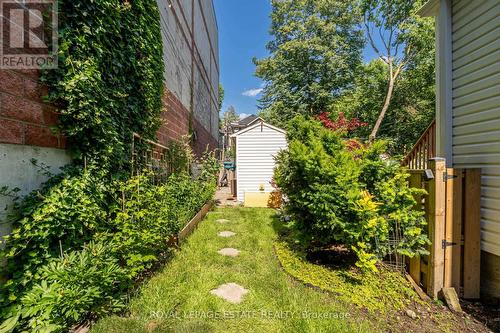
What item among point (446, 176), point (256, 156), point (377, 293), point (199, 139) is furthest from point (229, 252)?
point (199, 139)

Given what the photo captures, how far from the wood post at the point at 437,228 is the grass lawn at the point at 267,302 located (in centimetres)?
29

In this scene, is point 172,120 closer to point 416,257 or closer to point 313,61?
point 416,257

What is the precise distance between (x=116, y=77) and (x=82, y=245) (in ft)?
6.02

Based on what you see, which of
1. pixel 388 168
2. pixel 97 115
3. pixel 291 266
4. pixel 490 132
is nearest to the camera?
pixel 97 115

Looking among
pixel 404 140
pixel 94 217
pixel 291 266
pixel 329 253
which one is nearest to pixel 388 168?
pixel 329 253

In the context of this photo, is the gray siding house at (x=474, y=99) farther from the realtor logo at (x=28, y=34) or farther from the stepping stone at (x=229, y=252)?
the realtor logo at (x=28, y=34)

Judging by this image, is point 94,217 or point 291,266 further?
point 291,266

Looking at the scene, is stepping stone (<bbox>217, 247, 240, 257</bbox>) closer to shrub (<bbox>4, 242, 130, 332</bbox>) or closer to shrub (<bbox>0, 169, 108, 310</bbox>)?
shrub (<bbox>4, 242, 130, 332</bbox>)

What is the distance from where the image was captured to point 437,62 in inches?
139

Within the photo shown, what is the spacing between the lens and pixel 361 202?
257 cm

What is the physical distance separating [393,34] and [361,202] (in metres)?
15.0

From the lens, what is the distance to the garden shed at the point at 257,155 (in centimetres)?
820

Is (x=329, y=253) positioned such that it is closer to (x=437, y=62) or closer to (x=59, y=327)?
(x=59, y=327)

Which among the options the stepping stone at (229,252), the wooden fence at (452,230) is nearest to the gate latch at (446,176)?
the wooden fence at (452,230)
